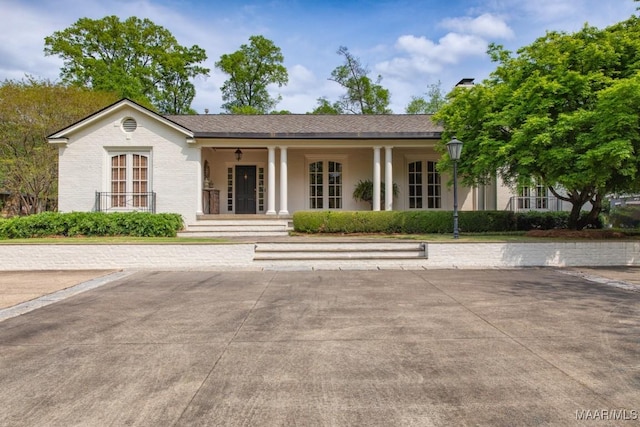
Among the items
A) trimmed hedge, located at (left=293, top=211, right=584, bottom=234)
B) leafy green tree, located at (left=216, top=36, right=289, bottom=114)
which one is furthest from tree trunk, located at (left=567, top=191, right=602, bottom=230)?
leafy green tree, located at (left=216, top=36, right=289, bottom=114)

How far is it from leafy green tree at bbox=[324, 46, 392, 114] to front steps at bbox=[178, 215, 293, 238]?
89.8 ft

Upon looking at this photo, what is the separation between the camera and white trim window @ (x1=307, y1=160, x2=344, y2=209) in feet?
54.2

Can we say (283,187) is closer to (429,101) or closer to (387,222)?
(387,222)

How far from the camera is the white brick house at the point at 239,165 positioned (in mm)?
13922

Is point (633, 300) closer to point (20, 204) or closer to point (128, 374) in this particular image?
point (128, 374)

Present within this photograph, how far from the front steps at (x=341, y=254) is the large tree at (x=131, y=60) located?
28.7 m

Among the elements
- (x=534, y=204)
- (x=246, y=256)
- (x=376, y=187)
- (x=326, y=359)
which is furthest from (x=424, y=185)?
(x=326, y=359)

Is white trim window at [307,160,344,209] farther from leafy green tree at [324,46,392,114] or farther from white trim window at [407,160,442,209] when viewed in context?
leafy green tree at [324,46,392,114]

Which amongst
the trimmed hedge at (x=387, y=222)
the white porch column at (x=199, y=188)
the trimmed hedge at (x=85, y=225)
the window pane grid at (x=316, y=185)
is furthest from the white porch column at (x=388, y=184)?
the trimmed hedge at (x=85, y=225)

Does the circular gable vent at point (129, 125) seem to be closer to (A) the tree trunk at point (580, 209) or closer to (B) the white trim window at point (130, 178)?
(B) the white trim window at point (130, 178)

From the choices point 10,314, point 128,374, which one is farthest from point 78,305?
point 128,374

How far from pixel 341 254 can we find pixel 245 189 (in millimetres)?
8170

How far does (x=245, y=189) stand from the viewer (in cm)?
1670

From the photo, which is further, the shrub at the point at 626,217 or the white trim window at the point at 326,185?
the white trim window at the point at 326,185
